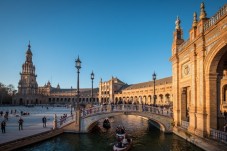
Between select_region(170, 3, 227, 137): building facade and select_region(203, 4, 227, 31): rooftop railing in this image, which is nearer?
select_region(203, 4, 227, 31): rooftop railing

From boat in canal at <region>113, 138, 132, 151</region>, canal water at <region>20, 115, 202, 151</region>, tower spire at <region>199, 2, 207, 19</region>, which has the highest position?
tower spire at <region>199, 2, 207, 19</region>

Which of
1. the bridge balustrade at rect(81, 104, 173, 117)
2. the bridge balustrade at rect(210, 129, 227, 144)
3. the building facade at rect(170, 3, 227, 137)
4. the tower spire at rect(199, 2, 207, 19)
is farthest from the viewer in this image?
the bridge balustrade at rect(81, 104, 173, 117)

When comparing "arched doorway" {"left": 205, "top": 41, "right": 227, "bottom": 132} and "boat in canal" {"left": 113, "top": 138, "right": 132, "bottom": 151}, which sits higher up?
"arched doorway" {"left": 205, "top": 41, "right": 227, "bottom": 132}

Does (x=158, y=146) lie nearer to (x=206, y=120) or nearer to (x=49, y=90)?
(x=206, y=120)

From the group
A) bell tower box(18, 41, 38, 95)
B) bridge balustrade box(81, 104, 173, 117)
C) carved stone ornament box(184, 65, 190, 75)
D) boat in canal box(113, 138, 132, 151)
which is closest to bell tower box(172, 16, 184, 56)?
carved stone ornament box(184, 65, 190, 75)

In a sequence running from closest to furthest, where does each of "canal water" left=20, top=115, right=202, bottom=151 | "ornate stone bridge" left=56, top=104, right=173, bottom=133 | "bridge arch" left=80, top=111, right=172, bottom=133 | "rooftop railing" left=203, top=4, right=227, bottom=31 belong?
"rooftop railing" left=203, top=4, right=227, bottom=31, "canal water" left=20, top=115, right=202, bottom=151, "ornate stone bridge" left=56, top=104, right=173, bottom=133, "bridge arch" left=80, top=111, right=172, bottom=133

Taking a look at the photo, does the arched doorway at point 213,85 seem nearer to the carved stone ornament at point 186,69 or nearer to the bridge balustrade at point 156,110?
the carved stone ornament at point 186,69

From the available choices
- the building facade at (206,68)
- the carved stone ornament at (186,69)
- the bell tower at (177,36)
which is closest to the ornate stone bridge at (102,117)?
the building facade at (206,68)

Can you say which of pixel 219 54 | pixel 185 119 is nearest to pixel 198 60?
pixel 219 54

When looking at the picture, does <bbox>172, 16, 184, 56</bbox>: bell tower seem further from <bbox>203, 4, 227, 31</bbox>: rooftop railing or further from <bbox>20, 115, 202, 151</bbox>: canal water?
<bbox>20, 115, 202, 151</bbox>: canal water

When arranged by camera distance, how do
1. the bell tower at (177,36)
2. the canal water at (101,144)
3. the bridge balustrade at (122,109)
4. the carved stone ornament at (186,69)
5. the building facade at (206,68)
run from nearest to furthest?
1. the building facade at (206,68)
2. the canal water at (101,144)
3. the carved stone ornament at (186,69)
4. the bell tower at (177,36)
5. the bridge balustrade at (122,109)

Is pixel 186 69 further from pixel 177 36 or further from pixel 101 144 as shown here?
pixel 101 144

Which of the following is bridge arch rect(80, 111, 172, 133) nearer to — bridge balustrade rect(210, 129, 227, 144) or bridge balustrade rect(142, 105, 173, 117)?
bridge balustrade rect(142, 105, 173, 117)

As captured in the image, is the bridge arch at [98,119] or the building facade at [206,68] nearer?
the building facade at [206,68]
